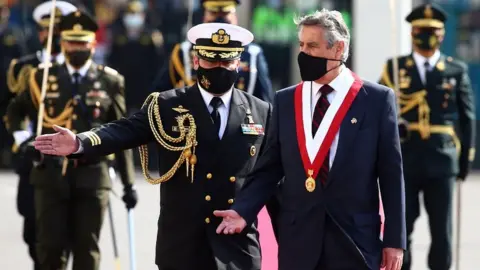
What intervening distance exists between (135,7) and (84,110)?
1073 centimetres

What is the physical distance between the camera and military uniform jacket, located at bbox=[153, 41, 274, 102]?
1037cm

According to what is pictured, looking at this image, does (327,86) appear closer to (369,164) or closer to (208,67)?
(369,164)

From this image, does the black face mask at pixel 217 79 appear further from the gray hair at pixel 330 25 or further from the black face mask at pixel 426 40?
the black face mask at pixel 426 40

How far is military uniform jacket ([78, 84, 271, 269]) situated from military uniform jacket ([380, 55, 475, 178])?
3.32m

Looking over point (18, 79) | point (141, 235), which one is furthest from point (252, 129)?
point (141, 235)

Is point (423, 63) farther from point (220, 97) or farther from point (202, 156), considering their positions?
Result: point (202, 156)

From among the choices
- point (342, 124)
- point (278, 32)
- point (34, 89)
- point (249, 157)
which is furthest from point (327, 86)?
point (278, 32)

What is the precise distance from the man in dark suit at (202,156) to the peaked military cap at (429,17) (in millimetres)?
3524

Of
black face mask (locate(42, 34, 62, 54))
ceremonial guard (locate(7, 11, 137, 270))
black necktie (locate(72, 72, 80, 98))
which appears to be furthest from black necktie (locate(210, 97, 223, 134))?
black face mask (locate(42, 34, 62, 54))

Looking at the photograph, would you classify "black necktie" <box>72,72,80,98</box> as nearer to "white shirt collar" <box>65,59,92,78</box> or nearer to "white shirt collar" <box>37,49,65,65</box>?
"white shirt collar" <box>65,59,92,78</box>

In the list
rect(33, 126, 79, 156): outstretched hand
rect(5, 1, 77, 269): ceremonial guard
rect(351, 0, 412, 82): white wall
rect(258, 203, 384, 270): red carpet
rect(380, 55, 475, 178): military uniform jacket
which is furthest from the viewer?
rect(351, 0, 412, 82): white wall

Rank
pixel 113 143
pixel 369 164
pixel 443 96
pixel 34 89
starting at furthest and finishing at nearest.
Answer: pixel 443 96
pixel 34 89
pixel 113 143
pixel 369 164

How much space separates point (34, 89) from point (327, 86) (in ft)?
11.8

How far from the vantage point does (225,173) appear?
7461mm
